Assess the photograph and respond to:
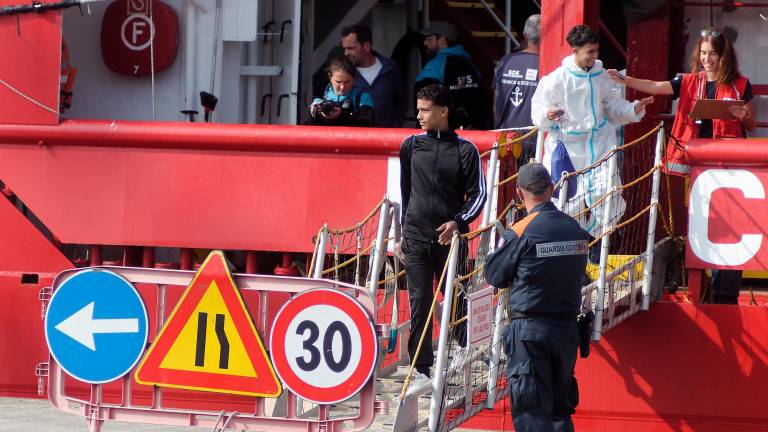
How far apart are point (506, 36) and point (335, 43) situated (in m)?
1.77

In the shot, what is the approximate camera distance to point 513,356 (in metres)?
7.22

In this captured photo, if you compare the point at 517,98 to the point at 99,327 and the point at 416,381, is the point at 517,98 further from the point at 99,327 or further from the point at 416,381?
the point at 99,327

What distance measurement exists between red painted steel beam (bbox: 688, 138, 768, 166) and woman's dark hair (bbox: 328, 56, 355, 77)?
2579 millimetres

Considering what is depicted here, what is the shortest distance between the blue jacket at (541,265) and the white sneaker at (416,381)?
0.68m

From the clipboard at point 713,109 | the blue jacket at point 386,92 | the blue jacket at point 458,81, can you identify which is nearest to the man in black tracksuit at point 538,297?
the clipboard at point 713,109

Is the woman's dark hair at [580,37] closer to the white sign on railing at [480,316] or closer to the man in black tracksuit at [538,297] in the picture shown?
the man in black tracksuit at [538,297]

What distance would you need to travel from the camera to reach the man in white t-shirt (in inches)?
424

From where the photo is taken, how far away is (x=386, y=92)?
10.8 meters

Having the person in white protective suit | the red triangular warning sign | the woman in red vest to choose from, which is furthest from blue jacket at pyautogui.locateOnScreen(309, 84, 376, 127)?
the red triangular warning sign

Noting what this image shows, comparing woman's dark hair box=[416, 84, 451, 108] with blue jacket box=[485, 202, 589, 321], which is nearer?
blue jacket box=[485, 202, 589, 321]

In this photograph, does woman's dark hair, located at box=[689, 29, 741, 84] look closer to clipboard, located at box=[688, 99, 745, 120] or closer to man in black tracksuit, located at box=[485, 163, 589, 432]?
clipboard, located at box=[688, 99, 745, 120]

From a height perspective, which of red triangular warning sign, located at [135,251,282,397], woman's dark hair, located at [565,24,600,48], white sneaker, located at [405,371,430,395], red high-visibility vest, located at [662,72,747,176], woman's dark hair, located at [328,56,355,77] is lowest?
white sneaker, located at [405,371,430,395]

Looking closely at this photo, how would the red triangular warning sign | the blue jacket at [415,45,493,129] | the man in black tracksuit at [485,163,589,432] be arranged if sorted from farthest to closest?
the blue jacket at [415,45,493,129], the man in black tracksuit at [485,163,589,432], the red triangular warning sign

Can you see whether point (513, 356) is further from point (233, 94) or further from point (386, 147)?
point (233, 94)
